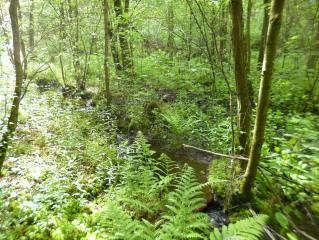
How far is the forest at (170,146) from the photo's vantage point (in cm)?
304

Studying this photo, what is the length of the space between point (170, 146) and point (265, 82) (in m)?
4.46

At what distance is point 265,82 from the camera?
244 centimetres

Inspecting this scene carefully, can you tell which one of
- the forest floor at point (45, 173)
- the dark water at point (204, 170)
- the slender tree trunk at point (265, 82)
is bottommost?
the dark water at point (204, 170)

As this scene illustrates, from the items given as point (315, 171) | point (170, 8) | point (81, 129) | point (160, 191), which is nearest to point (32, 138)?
point (81, 129)

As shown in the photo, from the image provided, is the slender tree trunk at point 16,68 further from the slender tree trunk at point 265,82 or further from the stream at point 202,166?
the slender tree trunk at point 265,82

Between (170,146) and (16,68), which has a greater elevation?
(16,68)

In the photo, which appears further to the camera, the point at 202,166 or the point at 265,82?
the point at 202,166

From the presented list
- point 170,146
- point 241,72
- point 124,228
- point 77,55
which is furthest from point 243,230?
point 77,55

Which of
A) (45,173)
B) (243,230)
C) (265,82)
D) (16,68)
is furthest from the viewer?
(45,173)

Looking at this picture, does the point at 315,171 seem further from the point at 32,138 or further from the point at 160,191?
the point at 32,138

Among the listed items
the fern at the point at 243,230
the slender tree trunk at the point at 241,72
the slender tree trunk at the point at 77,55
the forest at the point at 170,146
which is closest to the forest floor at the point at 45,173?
the forest at the point at 170,146

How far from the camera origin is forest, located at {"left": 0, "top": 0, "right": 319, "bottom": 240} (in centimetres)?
304

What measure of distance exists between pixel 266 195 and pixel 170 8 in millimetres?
9918

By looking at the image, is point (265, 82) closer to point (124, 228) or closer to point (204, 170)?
point (124, 228)
